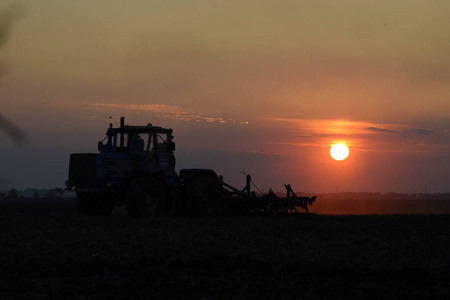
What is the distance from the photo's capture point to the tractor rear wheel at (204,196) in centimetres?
2886

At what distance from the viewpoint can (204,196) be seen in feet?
96.4

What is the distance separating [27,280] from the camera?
44.2 feet

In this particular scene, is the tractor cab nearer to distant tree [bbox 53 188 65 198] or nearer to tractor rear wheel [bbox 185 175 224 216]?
tractor rear wheel [bbox 185 175 224 216]

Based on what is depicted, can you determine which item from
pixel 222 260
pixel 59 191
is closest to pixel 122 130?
pixel 222 260

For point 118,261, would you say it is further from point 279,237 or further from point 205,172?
point 205,172

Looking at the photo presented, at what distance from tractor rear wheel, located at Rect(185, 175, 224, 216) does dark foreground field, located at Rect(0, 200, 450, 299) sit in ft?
13.7

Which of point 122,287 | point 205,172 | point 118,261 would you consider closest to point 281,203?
point 205,172

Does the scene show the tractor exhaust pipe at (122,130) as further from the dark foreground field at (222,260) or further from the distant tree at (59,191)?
the distant tree at (59,191)

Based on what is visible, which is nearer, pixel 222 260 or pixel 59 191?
pixel 222 260

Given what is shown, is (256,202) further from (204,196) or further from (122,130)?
(122,130)

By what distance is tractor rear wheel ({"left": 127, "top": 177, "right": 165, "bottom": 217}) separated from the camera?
26.7 metres

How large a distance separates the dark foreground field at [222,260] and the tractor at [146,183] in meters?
2.99

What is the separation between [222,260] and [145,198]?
39.3 ft

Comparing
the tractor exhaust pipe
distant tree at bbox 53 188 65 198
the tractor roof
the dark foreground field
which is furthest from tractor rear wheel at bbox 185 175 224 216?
distant tree at bbox 53 188 65 198
